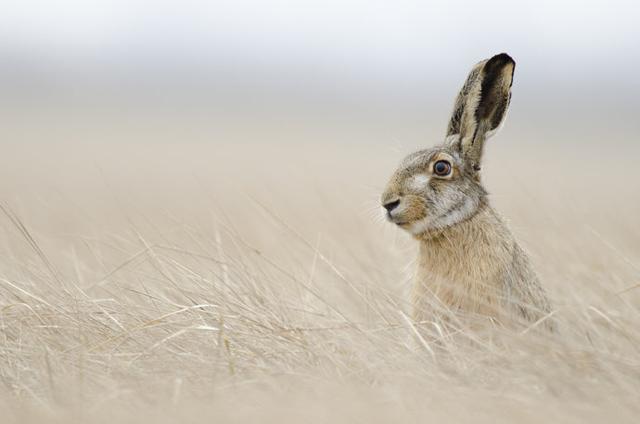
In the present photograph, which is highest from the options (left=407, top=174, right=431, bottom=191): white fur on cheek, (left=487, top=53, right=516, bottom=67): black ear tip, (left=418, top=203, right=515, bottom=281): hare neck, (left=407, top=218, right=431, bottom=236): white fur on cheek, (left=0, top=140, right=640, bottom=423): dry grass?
(left=487, top=53, right=516, bottom=67): black ear tip

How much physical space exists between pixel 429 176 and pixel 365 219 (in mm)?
5623

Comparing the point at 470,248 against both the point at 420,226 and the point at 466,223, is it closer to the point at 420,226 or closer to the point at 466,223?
the point at 466,223

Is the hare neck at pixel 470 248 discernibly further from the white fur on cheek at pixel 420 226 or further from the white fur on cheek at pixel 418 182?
the white fur on cheek at pixel 418 182

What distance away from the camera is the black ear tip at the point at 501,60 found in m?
4.41

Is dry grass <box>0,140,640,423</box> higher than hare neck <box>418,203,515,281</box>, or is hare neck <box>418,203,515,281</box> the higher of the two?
hare neck <box>418,203,515,281</box>

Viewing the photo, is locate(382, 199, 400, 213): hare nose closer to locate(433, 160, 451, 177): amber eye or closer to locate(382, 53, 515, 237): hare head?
locate(382, 53, 515, 237): hare head

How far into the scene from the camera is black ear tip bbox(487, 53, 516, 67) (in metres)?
4.41

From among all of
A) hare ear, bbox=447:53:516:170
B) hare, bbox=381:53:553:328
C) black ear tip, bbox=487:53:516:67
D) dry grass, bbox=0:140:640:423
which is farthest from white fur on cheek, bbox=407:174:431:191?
black ear tip, bbox=487:53:516:67

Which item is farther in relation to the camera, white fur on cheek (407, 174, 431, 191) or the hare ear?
the hare ear

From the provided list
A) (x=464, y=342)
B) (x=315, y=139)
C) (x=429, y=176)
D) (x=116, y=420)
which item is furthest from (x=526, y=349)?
(x=315, y=139)

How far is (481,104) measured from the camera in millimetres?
4578

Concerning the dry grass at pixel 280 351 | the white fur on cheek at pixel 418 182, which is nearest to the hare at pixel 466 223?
the white fur on cheek at pixel 418 182

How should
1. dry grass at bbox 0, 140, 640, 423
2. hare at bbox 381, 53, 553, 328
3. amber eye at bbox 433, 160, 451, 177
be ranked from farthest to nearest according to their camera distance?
amber eye at bbox 433, 160, 451, 177
hare at bbox 381, 53, 553, 328
dry grass at bbox 0, 140, 640, 423

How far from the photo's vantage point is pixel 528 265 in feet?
14.5
